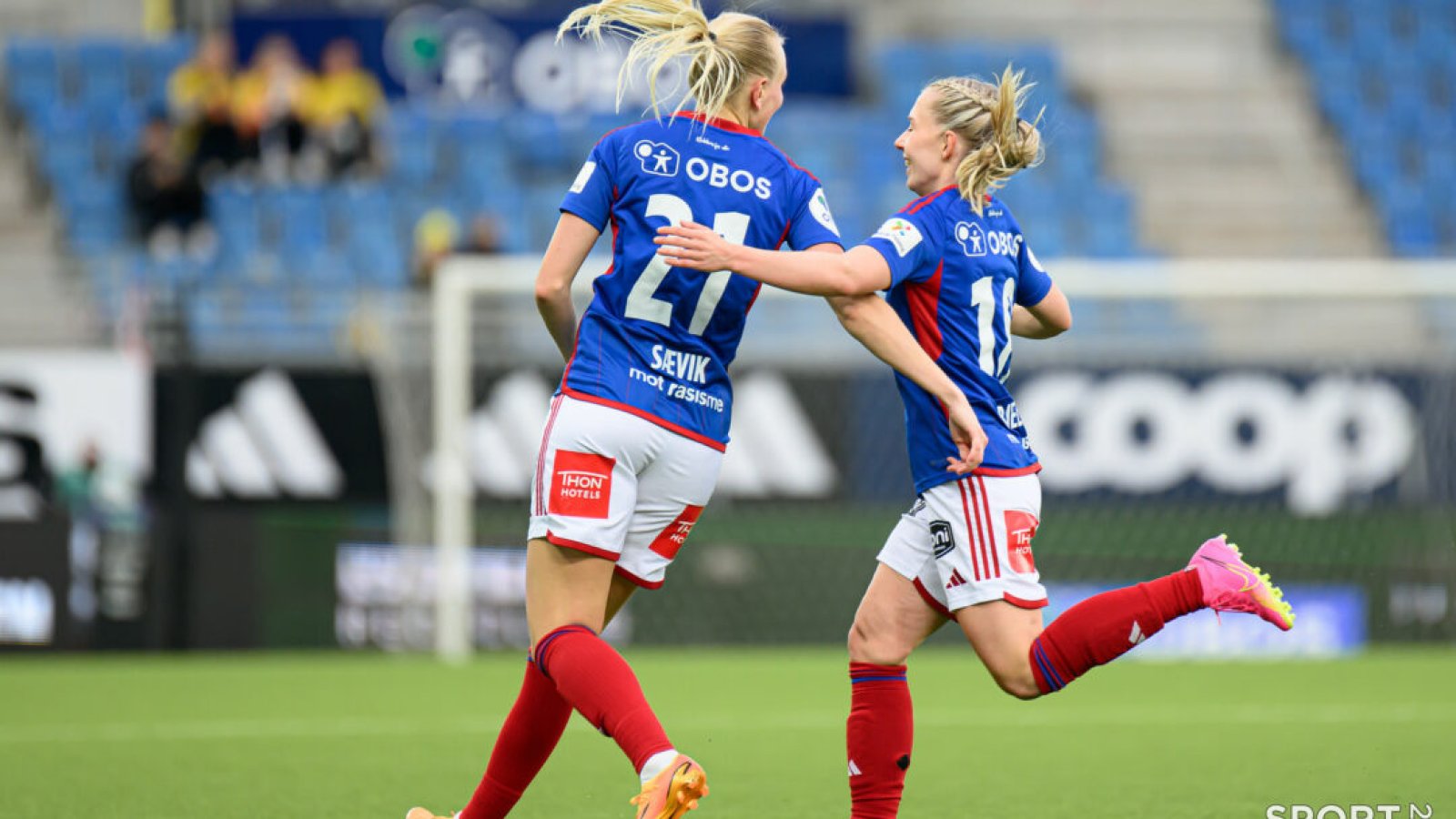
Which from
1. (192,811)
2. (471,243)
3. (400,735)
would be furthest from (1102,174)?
(192,811)

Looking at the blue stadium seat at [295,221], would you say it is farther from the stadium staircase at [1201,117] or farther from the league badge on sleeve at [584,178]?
the league badge on sleeve at [584,178]

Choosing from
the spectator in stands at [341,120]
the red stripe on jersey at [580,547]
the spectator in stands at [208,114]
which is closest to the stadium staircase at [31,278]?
the spectator in stands at [208,114]

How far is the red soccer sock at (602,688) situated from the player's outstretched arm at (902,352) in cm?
82

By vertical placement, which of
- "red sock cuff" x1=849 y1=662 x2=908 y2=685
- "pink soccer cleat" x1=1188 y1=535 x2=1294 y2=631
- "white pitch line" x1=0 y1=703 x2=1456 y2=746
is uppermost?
"pink soccer cleat" x1=1188 y1=535 x2=1294 y2=631

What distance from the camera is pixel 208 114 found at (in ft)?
45.7

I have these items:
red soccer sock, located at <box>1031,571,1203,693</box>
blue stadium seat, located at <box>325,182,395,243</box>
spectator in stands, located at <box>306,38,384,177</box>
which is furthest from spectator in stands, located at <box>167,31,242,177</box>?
red soccer sock, located at <box>1031,571,1203,693</box>

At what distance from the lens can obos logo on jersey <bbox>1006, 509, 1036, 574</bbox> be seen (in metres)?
3.93

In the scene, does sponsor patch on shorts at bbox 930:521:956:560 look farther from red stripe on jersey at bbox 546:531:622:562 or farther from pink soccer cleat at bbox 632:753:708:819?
pink soccer cleat at bbox 632:753:708:819

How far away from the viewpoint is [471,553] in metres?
10.3

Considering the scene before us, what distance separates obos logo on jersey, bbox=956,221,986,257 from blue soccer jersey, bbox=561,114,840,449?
27 centimetres

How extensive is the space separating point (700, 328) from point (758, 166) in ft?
1.19

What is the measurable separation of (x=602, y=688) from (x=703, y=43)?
134cm

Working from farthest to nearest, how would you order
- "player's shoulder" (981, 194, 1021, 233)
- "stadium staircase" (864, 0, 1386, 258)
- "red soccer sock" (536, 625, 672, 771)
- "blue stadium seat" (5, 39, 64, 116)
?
1. "stadium staircase" (864, 0, 1386, 258)
2. "blue stadium seat" (5, 39, 64, 116)
3. "player's shoulder" (981, 194, 1021, 233)
4. "red soccer sock" (536, 625, 672, 771)

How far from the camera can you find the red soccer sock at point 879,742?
4.07m
